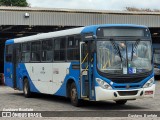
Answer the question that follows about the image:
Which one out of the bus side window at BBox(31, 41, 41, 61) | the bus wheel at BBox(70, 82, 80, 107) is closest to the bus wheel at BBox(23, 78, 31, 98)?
the bus side window at BBox(31, 41, 41, 61)

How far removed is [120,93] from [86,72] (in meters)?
1.34

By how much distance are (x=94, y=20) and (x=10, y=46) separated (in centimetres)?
1059

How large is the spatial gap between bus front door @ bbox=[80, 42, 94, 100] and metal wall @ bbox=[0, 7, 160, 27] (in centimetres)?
1665

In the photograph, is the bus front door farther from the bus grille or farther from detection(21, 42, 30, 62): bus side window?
detection(21, 42, 30, 62): bus side window

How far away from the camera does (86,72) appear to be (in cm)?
1514

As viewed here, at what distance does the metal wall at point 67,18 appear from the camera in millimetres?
31391

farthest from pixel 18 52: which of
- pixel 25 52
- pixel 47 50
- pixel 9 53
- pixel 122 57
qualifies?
pixel 122 57

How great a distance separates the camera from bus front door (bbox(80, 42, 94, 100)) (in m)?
14.8

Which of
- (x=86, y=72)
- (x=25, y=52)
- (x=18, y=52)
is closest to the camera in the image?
(x=86, y=72)

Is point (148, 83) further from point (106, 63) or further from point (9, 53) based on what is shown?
point (9, 53)

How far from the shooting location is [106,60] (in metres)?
14.6

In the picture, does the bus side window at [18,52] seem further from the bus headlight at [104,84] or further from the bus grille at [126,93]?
the bus grille at [126,93]

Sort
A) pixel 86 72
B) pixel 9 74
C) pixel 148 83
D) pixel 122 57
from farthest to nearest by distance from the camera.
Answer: pixel 9 74 < pixel 86 72 < pixel 148 83 < pixel 122 57

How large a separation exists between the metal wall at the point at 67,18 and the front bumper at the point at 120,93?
17930 millimetres
